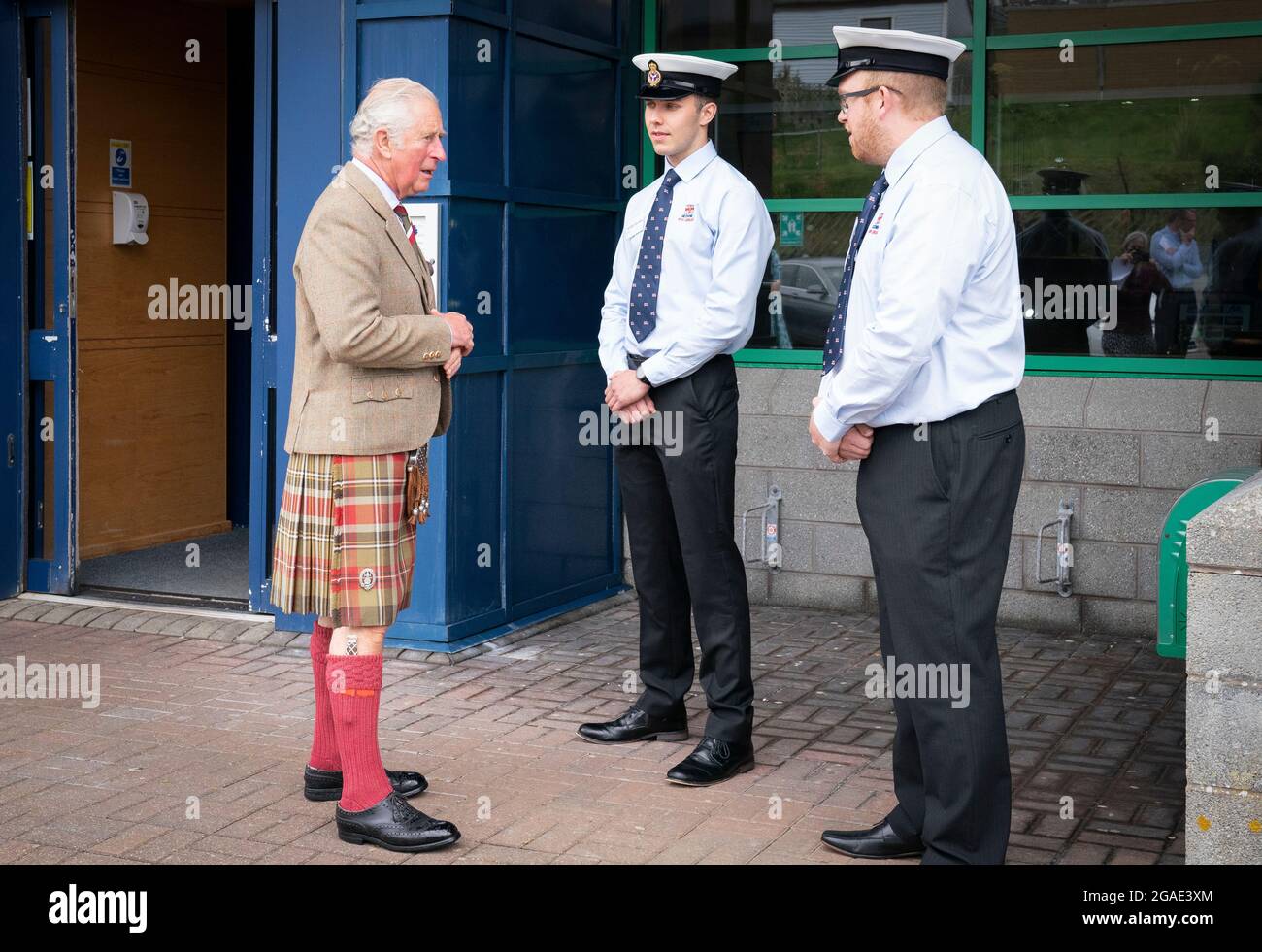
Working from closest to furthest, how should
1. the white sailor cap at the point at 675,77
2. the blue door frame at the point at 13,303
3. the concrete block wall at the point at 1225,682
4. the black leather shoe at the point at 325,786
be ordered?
the concrete block wall at the point at 1225,682 < the black leather shoe at the point at 325,786 < the white sailor cap at the point at 675,77 < the blue door frame at the point at 13,303

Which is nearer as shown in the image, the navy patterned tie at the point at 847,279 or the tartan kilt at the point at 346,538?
the navy patterned tie at the point at 847,279

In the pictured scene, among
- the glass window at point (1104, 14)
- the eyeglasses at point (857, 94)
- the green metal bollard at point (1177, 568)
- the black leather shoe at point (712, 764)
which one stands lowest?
the black leather shoe at point (712, 764)

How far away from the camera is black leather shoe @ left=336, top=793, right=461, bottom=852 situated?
4.24 metres

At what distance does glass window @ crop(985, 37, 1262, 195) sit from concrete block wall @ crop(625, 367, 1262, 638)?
949mm

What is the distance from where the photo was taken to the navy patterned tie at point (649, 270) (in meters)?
5.08

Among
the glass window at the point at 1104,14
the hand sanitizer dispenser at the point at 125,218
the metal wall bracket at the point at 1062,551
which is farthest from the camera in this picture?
the hand sanitizer dispenser at the point at 125,218

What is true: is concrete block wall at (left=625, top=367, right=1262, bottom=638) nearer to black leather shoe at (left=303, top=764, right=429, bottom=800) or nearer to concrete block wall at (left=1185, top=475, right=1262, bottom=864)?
black leather shoe at (left=303, top=764, right=429, bottom=800)

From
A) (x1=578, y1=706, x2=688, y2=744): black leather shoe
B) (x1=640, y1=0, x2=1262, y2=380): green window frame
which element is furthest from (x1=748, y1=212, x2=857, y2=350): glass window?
(x1=578, y1=706, x2=688, y2=744): black leather shoe

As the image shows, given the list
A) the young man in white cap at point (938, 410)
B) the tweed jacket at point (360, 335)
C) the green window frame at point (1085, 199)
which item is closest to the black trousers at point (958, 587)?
the young man in white cap at point (938, 410)

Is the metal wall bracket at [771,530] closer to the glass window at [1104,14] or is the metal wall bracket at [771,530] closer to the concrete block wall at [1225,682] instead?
the glass window at [1104,14]

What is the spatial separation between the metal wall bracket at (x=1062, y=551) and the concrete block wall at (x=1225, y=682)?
338 centimetres

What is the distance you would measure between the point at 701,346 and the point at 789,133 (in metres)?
3.13

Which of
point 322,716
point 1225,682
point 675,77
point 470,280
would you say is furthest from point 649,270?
point 1225,682

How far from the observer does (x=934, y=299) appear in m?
3.69
